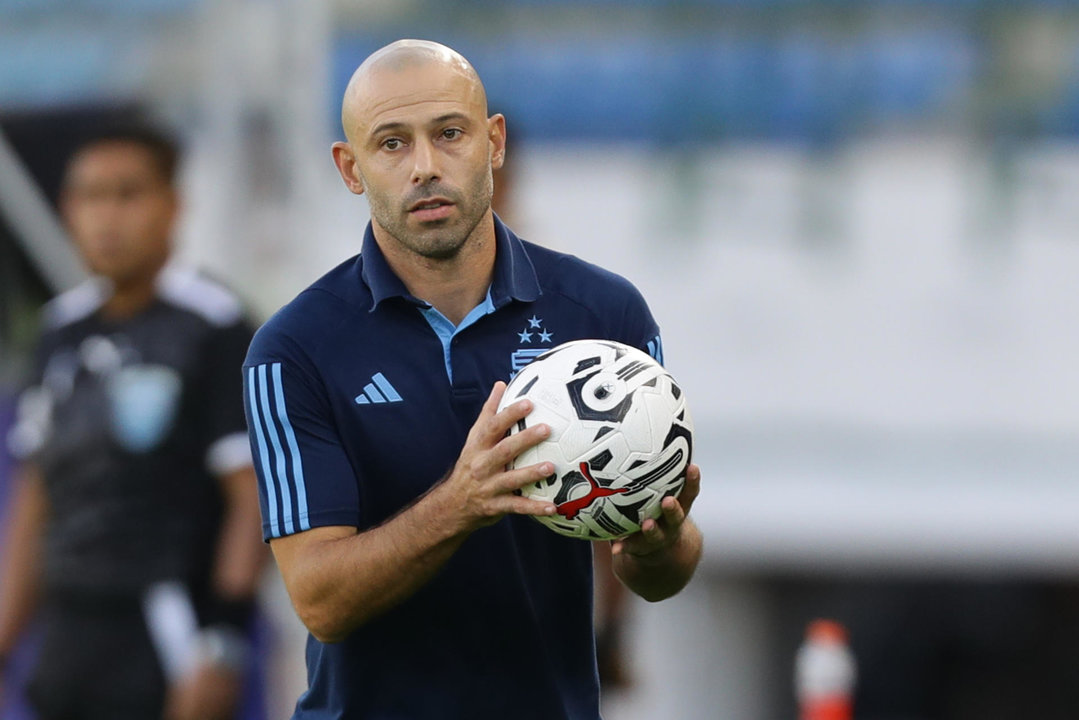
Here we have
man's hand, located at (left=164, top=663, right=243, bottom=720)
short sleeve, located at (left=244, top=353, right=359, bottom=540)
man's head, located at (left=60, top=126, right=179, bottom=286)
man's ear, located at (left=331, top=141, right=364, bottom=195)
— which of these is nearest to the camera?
short sleeve, located at (left=244, top=353, right=359, bottom=540)

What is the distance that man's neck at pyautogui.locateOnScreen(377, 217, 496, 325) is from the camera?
3.99m

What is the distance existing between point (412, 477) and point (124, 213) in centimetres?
350

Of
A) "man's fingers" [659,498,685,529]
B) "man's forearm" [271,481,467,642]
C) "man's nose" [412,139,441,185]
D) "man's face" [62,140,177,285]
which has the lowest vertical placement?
"man's forearm" [271,481,467,642]

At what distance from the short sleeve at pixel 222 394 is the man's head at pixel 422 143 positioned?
3.00 meters

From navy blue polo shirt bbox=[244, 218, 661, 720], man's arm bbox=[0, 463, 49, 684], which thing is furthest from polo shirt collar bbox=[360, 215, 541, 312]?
man's arm bbox=[0, 463, 49, 684]

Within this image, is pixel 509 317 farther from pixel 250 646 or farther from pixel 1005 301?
pixel 1005 301

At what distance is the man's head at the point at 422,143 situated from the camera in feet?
12.6

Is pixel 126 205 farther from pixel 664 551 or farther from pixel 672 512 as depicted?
pixel 672 512

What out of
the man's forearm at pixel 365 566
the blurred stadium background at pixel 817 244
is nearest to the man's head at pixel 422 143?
the man's forearm at pixel 365 566

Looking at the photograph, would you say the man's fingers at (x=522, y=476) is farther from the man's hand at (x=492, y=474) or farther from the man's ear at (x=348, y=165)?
the man's ear at (x=348, y=165)

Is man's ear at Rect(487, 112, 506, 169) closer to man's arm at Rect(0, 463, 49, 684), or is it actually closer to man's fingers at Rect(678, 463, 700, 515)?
man's fingers at Rect(678, 463, 700, 515)

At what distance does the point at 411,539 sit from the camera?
3.59 meters

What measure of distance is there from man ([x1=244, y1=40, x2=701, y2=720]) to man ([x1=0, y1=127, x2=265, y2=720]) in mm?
2904

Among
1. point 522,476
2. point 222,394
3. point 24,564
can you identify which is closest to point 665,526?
point 522,476
